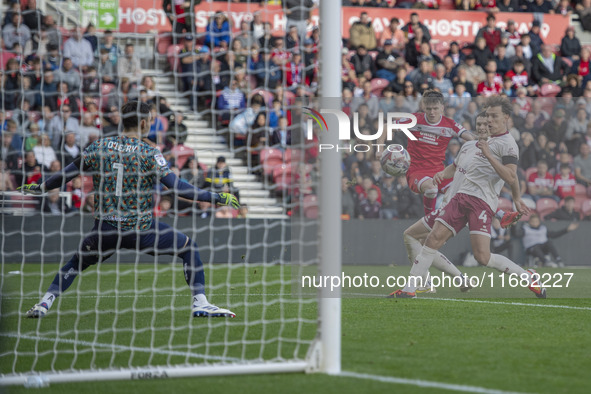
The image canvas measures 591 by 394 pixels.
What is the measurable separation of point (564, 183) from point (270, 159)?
3.86 meters

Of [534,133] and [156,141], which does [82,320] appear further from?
[534,133]

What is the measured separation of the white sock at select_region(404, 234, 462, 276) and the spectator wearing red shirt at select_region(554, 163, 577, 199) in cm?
192

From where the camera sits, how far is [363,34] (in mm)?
19844

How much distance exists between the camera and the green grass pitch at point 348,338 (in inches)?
187

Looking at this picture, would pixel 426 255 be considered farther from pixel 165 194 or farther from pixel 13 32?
pixel 13 32

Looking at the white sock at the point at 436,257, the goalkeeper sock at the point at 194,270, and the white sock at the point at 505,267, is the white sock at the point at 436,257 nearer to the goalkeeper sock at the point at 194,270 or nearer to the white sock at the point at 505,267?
the white sock at the point at 505,267

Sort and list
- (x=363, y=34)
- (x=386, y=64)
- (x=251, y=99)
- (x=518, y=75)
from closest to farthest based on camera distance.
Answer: (x=251, y=99)
(x=386, y=64)
(x=363, y=34)
(x=518, y=75)

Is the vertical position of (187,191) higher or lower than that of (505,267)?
higher

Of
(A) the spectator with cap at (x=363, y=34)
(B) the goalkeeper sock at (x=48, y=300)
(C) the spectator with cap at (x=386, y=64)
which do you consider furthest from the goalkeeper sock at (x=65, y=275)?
(A) the spectator with cap at (x=363, y=34)

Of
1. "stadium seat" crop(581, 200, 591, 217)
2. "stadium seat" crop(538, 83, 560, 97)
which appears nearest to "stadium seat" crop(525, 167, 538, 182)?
"stadium seat" crop(581, 200, 591, 217)

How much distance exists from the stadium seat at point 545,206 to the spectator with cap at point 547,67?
33.3 feet

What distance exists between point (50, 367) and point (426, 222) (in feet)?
18.3

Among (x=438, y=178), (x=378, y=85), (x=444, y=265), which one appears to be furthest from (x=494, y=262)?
(x=378, y=85)

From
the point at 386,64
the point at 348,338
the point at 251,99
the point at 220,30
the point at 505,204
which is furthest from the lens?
the point at 386,64
